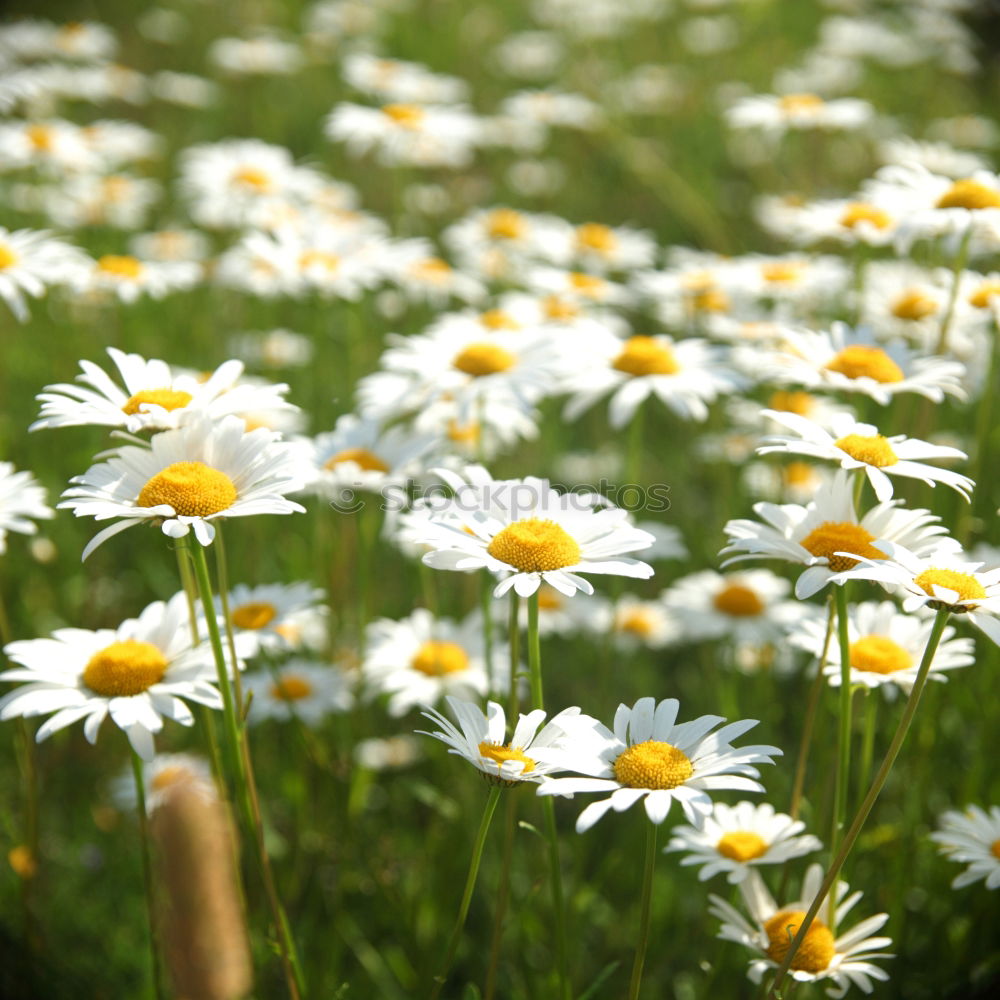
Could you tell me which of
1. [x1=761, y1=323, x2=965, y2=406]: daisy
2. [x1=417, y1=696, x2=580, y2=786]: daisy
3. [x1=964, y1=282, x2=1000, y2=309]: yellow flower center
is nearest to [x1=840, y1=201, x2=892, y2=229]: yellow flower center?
[x1=964, y1=282, x2=1000, y2=309]: yellow flower center

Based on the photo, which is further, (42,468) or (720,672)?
(42,468)

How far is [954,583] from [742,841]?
0.71 meters

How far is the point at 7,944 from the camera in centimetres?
264

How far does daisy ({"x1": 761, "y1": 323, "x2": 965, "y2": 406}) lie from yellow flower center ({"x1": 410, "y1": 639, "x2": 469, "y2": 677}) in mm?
1159

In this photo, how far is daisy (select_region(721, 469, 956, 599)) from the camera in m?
1.89

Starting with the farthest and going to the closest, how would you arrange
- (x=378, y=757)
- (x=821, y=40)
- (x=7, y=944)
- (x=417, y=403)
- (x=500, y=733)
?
(x=821, y=40), (x=378, y=757), (x=417, y=403), (x=7, y=944), (x=500, y=733)

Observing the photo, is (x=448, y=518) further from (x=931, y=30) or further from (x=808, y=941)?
(x=931, y=30)

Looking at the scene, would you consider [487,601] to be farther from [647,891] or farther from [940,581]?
[940,581]

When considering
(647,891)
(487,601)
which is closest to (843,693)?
(647,891)

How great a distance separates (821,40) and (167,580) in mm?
9483

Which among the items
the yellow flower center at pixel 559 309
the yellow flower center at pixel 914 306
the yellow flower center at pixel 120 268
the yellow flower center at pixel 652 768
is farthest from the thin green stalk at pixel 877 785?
the yellow flower center at pixel 120 268

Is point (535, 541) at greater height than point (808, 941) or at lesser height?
greater

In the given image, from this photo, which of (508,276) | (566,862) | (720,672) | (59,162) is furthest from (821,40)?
(566,862)

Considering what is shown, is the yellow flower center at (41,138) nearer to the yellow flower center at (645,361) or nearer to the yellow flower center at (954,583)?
the yellow flower center at (645,361)
